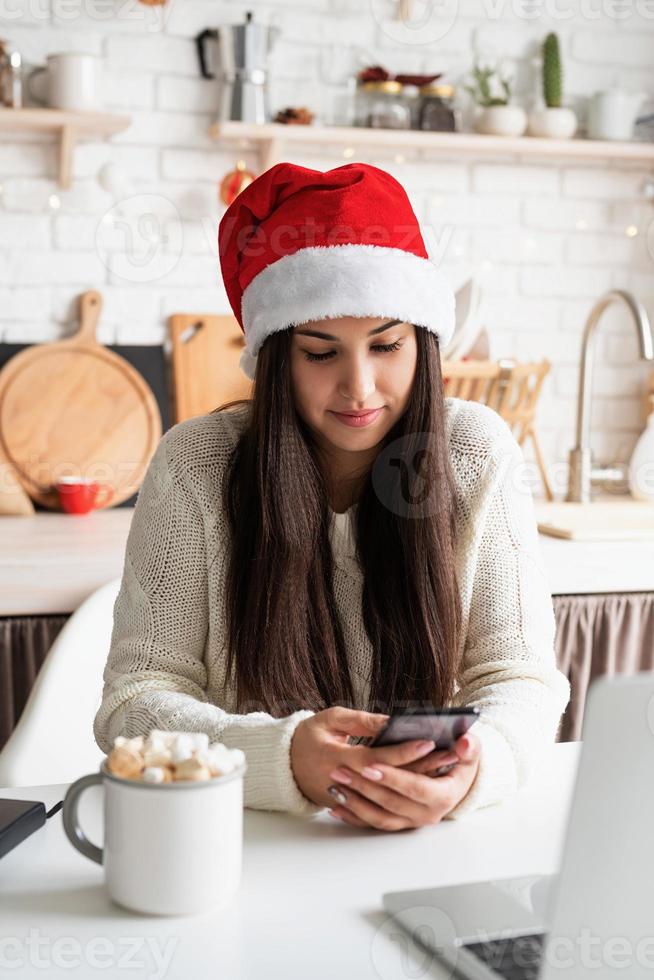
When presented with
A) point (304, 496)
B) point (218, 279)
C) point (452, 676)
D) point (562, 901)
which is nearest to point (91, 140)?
point (218, 279)

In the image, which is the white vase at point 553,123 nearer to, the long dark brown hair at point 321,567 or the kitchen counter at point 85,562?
the kitchen counter at point 85,562

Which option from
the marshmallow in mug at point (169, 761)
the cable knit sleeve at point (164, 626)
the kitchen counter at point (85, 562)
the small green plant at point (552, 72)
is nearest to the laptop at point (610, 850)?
the marshmallow in mug at point (169, 761)

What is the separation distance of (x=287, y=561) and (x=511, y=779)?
1.39 ft

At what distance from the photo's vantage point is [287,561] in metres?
1.34

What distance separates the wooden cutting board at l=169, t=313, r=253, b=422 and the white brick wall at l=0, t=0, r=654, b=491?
0.16 ft

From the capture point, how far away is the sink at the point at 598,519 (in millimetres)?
2318

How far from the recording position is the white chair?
143cm

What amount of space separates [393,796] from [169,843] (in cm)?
23

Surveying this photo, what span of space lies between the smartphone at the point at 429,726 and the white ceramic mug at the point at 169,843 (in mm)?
184

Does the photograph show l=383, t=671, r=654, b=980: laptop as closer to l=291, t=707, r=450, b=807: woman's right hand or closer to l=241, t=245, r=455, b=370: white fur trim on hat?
l=291, t=707, r=450, b=807: woman's right hand

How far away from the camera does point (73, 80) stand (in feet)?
8.13

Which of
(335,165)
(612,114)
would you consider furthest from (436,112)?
(612,114)

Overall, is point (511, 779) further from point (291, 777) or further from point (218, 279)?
point (218, 279)

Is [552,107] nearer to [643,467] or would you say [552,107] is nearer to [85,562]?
[643,467]
